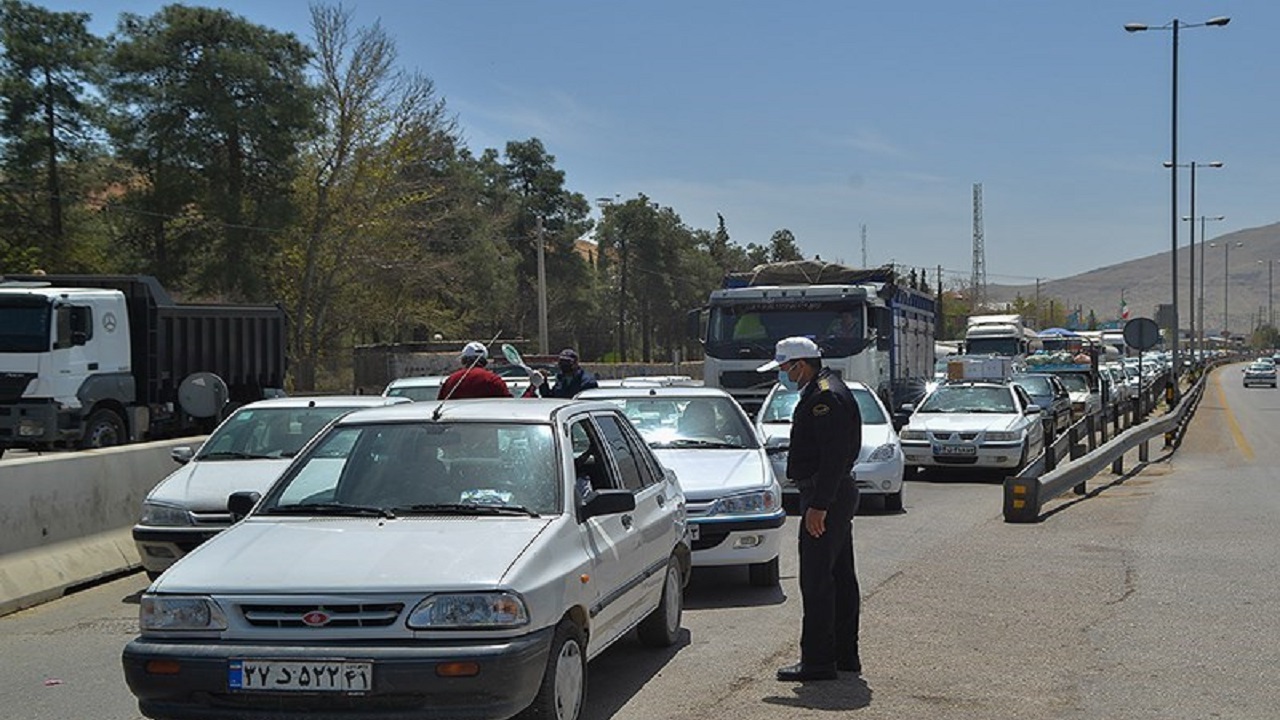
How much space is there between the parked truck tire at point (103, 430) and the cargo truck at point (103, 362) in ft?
0.05

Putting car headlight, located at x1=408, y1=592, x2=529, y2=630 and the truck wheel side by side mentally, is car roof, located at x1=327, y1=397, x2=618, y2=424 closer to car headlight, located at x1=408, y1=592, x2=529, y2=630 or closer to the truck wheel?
car headlight, located at x1=408, y1=592, x2=529, y2=630

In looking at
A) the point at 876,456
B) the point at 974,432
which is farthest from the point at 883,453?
the point at 974,432

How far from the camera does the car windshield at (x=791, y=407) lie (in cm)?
1686

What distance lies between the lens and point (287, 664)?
16.9ft

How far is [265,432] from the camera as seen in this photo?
11953 millimetres

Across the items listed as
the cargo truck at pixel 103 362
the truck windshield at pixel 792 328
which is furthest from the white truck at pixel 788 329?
the cargo truck at pixel 103 362

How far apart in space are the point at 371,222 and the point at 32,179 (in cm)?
1097

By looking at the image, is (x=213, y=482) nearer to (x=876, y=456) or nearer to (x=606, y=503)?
(x=606, y=503)

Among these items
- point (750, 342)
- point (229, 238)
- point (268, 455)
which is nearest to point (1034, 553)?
point (268, 455)

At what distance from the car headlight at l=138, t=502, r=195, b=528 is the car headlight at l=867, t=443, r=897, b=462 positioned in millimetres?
8043

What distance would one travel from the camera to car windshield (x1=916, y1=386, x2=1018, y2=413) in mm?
21797

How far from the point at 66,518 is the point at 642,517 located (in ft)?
20.0

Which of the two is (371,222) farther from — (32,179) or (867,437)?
(867,437)

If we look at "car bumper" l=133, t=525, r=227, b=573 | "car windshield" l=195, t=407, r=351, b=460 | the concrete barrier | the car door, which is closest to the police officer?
the car door
